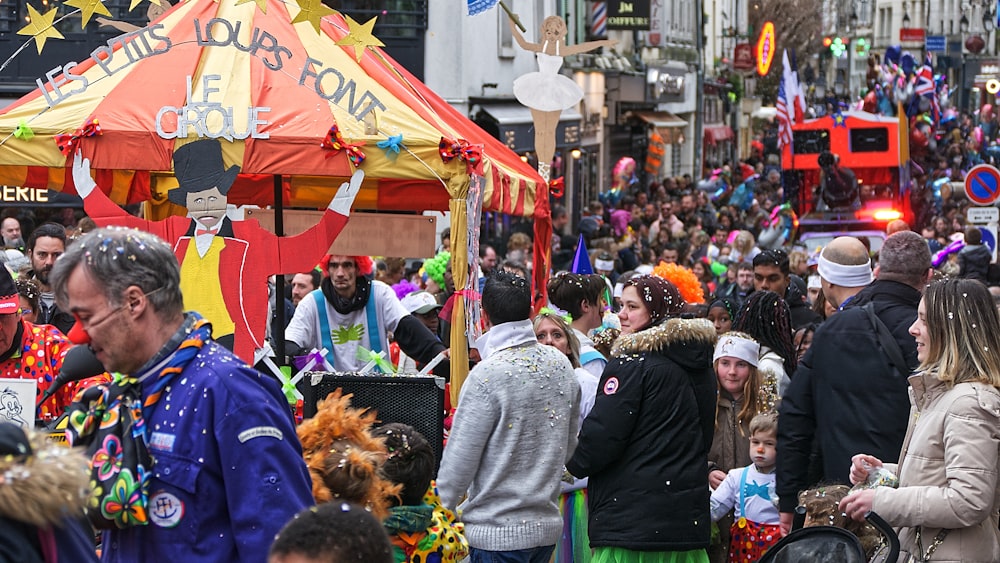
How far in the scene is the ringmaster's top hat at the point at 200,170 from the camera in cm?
750

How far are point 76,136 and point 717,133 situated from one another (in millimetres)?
44866

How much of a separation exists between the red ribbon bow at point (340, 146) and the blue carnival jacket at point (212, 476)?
442 cm

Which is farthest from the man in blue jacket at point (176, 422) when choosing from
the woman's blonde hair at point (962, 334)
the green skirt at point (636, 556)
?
the green skirt at point (636, 556)

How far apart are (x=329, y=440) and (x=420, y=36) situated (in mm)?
17200

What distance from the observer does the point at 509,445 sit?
554cm

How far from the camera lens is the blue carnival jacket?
10.9ft

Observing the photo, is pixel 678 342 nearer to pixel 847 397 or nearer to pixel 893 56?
pixel 847 397

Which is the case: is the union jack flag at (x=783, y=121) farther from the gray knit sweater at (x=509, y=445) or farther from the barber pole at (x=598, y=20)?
the gray knit sweater at (x=509, y=445)

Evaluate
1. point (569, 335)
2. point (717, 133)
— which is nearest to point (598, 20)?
point (717, 133)

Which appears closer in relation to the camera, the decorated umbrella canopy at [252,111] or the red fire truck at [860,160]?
the decorated umbrella canopy at [252,111]

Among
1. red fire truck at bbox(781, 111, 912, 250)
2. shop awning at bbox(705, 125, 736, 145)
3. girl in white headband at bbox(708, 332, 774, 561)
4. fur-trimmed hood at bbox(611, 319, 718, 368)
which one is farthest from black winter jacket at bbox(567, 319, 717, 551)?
shop awning at bbox(705, 125, 736, 145)

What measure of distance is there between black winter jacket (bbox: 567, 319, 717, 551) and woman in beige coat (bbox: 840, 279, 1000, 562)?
1144 mm

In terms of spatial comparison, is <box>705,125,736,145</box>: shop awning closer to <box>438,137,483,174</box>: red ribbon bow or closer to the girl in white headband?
<box>438,137,483,174</box>: red ribbon bow

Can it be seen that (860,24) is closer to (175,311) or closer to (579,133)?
(579,133)
